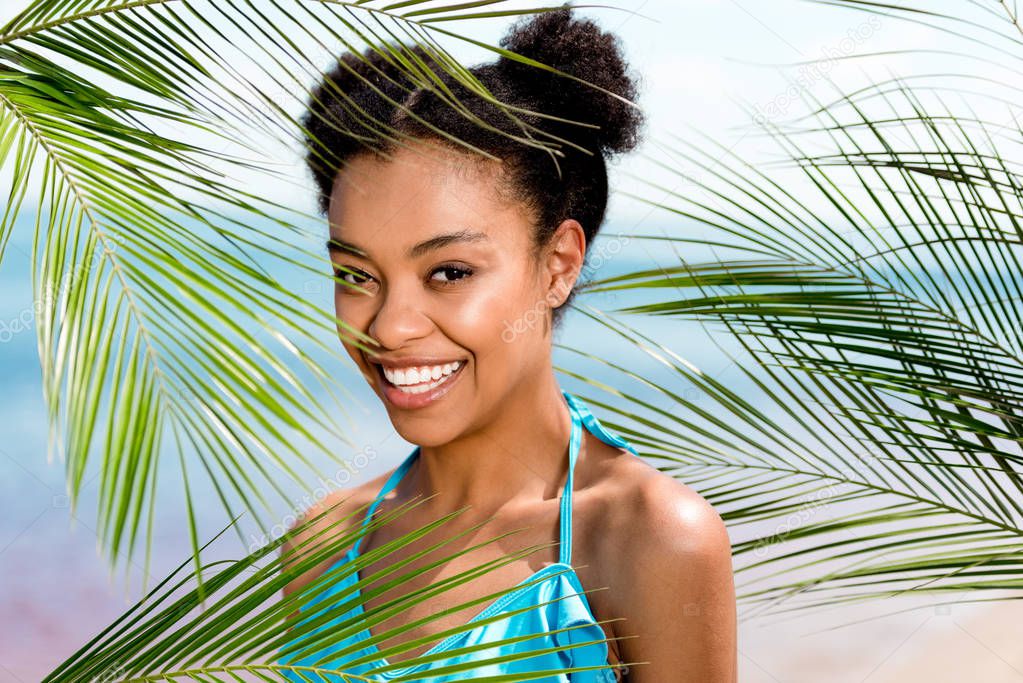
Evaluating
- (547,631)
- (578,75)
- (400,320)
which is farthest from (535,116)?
(547,631)

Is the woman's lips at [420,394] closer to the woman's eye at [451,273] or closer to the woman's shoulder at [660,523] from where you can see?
the woman's eye at [451,273]

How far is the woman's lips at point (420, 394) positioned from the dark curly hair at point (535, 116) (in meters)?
0.23

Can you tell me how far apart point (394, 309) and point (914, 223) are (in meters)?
0.75

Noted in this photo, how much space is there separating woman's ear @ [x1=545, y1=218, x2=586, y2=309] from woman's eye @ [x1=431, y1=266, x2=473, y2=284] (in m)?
0.16

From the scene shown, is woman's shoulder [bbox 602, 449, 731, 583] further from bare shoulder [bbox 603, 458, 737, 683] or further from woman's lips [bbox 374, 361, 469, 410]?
woman's lips [bbox 374, 361, 469, 410]

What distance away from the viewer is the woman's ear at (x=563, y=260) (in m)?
1.80

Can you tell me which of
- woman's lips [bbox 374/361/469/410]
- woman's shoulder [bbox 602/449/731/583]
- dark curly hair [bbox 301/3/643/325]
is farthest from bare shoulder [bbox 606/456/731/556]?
dark curly hair [bbox 301/3/643/325]

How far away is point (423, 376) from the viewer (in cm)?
172

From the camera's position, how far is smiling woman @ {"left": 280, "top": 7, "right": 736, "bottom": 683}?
5.23 feet

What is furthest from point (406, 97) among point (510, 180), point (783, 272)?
point (783, 272)

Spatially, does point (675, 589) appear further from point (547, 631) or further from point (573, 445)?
point (573, 445)

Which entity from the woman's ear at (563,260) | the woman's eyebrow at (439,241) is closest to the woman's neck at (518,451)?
the woman's ear at (563,260)

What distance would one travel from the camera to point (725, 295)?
1750mm

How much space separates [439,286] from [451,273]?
0.09 feet
